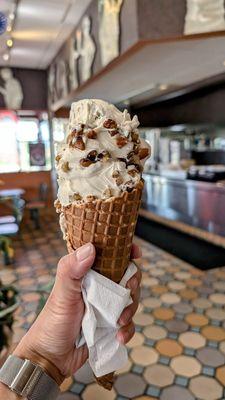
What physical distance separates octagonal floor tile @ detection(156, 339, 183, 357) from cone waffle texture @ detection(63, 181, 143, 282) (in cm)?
147

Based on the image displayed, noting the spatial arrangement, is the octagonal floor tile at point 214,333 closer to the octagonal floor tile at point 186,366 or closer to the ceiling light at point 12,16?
the octagonal floor tile at point 186,366

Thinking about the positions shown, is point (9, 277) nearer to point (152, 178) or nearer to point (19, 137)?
point (152, 178)

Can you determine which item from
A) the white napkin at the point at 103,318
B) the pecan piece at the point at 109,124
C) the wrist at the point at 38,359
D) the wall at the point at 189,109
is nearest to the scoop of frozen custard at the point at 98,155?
the pecan piece at the point at 109,124

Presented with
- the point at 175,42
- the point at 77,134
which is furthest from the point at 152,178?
the point at 77,134

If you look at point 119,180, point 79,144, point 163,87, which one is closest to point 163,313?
point 119,180

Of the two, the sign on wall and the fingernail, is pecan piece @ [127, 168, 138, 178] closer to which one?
the fingernail

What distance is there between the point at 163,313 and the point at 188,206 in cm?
255

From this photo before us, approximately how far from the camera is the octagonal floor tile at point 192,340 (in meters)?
2.38

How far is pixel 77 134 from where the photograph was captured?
105 centimetres

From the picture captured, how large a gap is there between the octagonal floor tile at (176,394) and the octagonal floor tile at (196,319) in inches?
30.9

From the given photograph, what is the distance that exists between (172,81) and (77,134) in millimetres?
5202

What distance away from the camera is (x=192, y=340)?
244cm

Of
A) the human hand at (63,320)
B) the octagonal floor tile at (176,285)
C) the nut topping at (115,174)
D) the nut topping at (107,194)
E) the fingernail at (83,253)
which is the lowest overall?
the octagonal floor tile at (176,285)

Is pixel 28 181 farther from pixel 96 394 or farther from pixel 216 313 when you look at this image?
pixel 96 394
